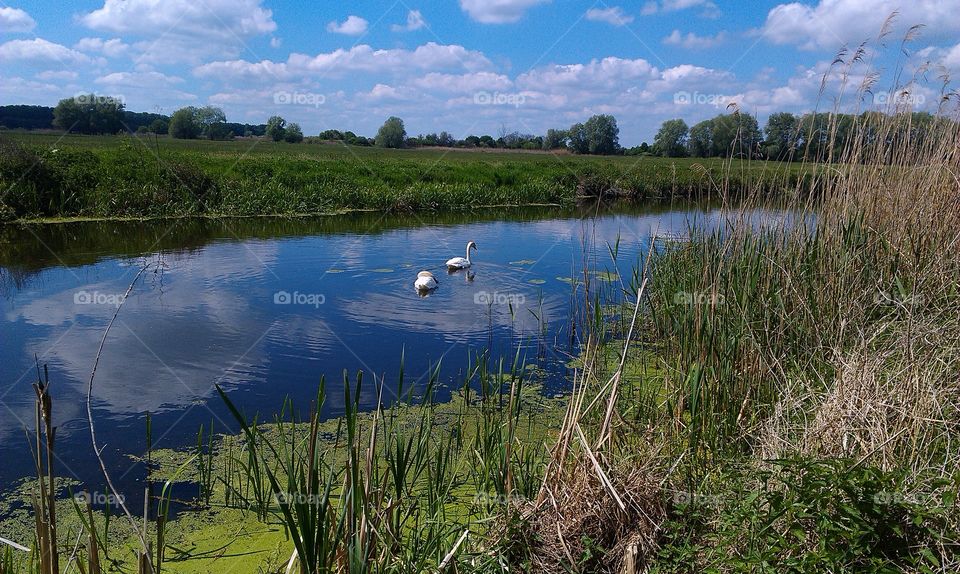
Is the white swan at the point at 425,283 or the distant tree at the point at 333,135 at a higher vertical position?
the distant tree at the point at 333,135

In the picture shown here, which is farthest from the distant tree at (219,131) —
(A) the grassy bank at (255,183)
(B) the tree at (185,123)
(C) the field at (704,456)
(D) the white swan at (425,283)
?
(C) the field at (704,456)

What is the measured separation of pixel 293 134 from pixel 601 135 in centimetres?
2030

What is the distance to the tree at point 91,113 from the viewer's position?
21903 millimetres

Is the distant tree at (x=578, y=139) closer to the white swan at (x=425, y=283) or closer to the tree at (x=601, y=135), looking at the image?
the tree at (x=601, y=135)

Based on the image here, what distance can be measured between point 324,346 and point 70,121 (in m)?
30.3

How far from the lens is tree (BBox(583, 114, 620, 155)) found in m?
44.5

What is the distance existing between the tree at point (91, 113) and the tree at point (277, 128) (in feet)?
29.1

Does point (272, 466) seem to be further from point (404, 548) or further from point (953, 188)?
point (953, 188)

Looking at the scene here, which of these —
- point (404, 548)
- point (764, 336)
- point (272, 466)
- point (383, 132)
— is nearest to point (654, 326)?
point (764, 336)

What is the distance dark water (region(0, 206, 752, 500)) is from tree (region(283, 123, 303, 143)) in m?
30.6

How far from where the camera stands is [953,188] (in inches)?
173

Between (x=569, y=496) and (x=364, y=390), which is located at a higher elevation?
(x=569, y=496)

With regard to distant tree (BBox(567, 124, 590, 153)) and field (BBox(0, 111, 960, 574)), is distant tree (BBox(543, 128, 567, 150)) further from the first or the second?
field (BBox(0, 111, 960, 574))

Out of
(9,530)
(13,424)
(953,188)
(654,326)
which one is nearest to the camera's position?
(9,530)
